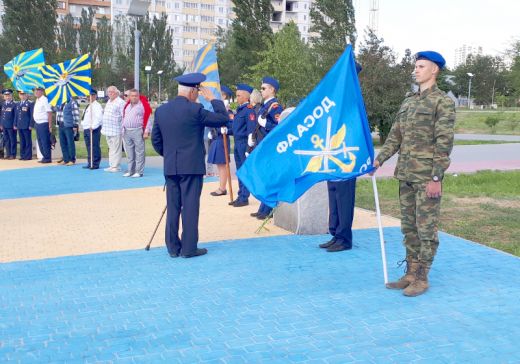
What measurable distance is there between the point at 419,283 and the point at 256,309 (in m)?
1.56

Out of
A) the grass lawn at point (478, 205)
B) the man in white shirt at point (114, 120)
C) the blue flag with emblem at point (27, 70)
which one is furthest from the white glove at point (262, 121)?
the blue flag with emblem at point (27, 70)

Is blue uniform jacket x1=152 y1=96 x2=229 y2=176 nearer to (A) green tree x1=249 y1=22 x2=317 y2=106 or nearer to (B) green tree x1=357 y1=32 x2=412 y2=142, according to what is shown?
(B) green tree x1=357 y1=32 x2=412 y2=142

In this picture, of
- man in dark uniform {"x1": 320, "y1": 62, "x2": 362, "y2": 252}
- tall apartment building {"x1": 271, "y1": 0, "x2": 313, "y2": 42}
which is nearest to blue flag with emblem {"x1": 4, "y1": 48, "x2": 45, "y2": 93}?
man in dark uniform {"x1": 320, "y1": 62, "x2": 362, "y2": 252}

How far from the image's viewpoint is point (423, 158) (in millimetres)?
5426

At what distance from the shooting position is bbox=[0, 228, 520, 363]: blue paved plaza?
434cm

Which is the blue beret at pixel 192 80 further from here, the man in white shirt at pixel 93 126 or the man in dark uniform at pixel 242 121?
the man in white shirt at pixel 93 126

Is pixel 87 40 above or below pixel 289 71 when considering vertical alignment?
above

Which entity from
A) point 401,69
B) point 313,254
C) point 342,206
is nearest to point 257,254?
point 313,254

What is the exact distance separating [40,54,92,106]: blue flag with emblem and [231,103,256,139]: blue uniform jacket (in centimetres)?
690

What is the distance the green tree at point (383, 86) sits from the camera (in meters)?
23.2

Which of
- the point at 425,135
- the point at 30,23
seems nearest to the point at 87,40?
the point at 30,23

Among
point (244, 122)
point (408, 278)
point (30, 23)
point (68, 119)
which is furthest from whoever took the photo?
point (30, 23)

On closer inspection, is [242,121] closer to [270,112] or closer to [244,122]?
[244,122]

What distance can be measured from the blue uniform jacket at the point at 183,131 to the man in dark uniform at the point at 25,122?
461 inches
